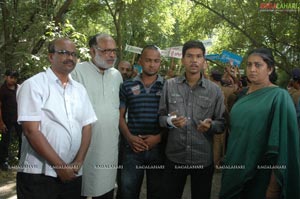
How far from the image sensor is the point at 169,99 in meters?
3.46

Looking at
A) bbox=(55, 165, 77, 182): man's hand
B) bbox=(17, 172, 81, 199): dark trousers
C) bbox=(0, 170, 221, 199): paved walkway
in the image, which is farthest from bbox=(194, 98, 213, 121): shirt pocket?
bbox=(0, 170, 221, 199): paved walkway

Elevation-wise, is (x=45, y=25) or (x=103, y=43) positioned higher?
(x=45, y=25)

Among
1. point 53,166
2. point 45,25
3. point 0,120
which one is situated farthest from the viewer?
point 45,25

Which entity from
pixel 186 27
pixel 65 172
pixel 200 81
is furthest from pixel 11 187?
pixel 186 27

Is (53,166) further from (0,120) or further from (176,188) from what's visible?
(0,120)

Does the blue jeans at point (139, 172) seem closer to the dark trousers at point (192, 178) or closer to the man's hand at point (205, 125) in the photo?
the dark trousers at point (192, 178)

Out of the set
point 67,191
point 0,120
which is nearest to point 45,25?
point 0,120

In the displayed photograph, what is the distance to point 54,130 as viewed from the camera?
2.94m

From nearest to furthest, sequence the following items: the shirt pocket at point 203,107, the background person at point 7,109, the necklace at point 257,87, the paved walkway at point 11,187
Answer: the necklace at point 257,87 < the shirt pocket at point 203,107 < the paved walkway at point 11,187 < the background person at point 7,109

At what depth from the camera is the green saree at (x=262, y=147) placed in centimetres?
282

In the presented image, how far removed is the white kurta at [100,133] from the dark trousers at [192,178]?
57cm

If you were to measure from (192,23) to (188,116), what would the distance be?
9642 mm

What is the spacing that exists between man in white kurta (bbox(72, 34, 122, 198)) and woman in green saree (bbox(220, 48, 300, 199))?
3.72 ft

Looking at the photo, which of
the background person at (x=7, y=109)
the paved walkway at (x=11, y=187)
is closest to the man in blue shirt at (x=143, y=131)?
the paved walkway at (x=11, y=187)
